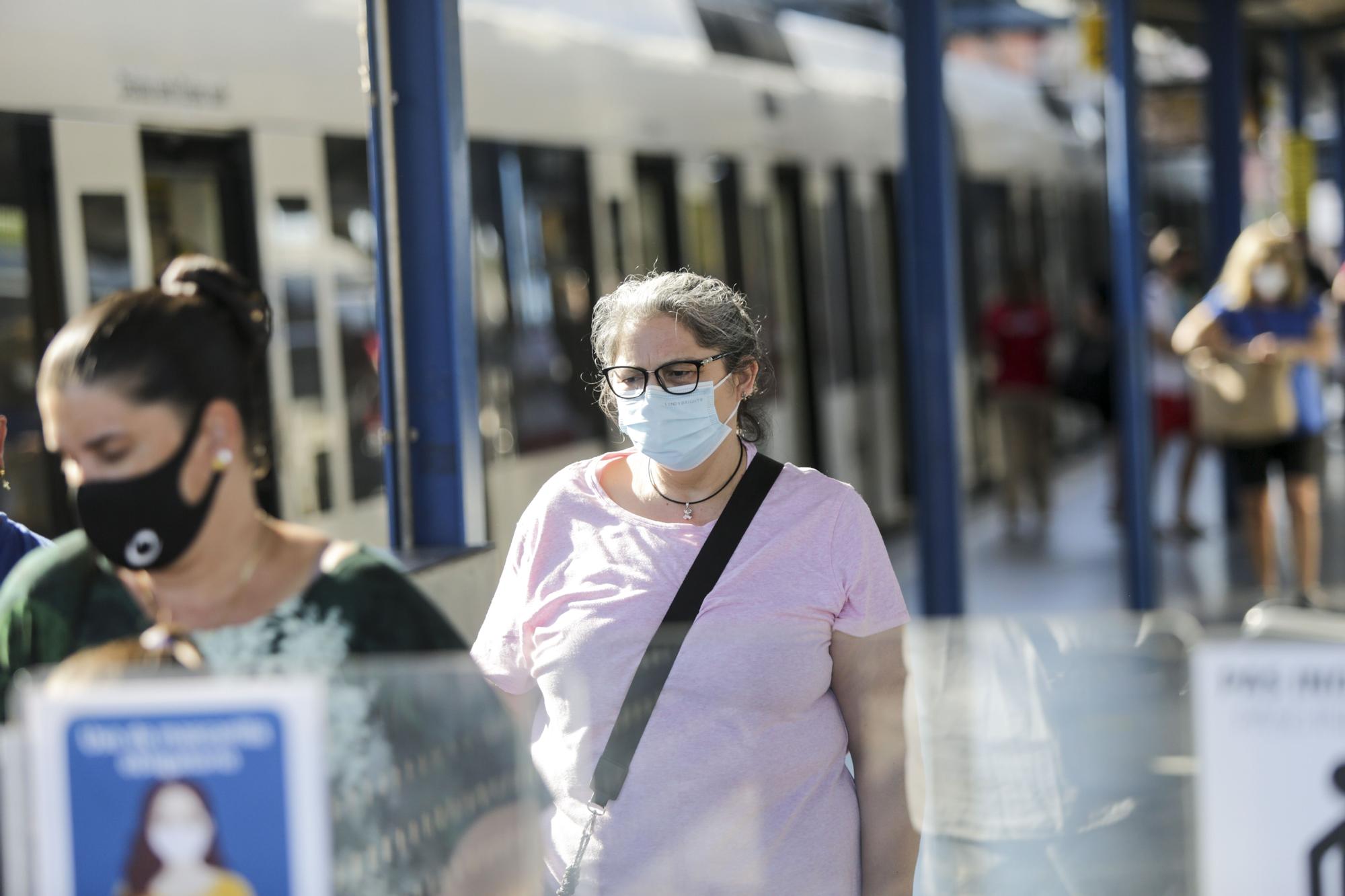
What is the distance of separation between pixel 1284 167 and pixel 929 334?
8.07m

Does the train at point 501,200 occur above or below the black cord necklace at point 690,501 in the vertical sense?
above

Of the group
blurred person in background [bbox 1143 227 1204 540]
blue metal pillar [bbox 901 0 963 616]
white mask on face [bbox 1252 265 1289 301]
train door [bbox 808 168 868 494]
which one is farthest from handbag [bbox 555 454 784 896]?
blurred person in background [bbox 1143 227 1204 540]

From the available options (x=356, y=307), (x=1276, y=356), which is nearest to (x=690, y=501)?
(x=356, y=307)

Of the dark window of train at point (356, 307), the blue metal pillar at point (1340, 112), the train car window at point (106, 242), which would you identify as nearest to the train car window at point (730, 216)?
the dark window of train at point (356, 307)

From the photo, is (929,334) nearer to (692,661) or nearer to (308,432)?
(308,432)

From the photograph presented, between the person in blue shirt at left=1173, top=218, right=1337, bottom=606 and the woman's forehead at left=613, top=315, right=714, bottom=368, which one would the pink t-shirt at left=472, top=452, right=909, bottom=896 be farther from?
the person in blue shirt at left=1173, top=218, right=1337, bottom=606

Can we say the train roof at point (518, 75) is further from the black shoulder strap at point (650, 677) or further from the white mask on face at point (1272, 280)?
the black shoulder strap at point (650, 677)

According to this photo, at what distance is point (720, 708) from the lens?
2596 mm

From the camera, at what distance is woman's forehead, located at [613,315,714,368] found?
2.83 metres

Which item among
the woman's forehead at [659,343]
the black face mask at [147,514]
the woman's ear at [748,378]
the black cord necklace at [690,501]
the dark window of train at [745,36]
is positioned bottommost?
the black cord necklace at [690,501]

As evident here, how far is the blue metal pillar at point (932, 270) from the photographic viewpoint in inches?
278

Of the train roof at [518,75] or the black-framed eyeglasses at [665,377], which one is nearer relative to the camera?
the black-framed eyeglasses at [665,377]

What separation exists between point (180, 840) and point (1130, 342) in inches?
269

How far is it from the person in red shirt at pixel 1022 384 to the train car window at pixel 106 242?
7856 millimetres
